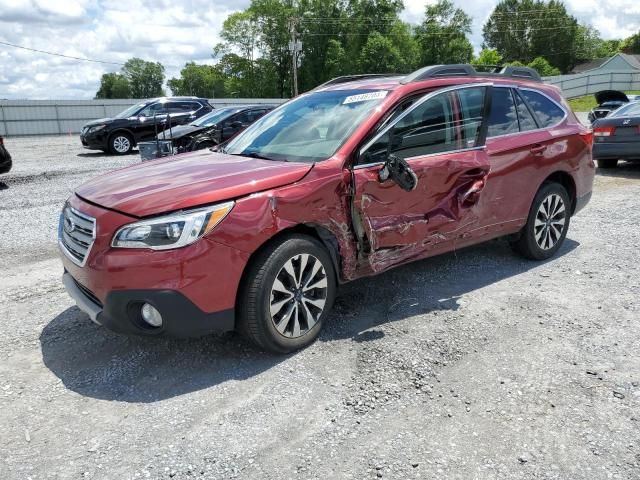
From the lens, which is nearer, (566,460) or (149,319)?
(566,460)

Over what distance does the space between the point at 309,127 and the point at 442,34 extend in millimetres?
71387

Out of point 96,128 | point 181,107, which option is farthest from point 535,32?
point 96,128

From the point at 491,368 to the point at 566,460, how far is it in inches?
34.7

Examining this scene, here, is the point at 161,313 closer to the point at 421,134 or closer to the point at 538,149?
the point at 421,134

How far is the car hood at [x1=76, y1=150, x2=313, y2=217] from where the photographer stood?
321 centimetres

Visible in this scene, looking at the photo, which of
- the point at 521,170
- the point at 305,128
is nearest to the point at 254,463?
the point at 305,128

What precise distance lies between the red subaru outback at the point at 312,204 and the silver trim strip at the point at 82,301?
0.04 ft

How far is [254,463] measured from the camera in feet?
8.65

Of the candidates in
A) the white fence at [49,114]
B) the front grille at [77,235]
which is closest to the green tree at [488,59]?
the white fence at [49,114]

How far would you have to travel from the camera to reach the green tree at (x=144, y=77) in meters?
100

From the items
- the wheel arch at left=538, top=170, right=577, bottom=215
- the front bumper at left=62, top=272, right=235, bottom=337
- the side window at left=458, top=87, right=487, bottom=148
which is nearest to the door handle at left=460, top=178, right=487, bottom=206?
the side window at left=458, top=87, right=487, bottom=148

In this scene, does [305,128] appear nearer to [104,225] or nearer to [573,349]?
[104,225]

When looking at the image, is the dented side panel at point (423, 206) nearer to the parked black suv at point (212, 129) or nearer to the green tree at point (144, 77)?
the parked black suv at point (212, 129)

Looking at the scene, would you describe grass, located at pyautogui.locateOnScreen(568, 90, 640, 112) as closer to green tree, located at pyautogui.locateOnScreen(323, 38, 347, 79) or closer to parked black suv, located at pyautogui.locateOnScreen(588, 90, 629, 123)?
parked black suv, located at pyautogui.locateOnScreen(588, 90, 629, 123)
